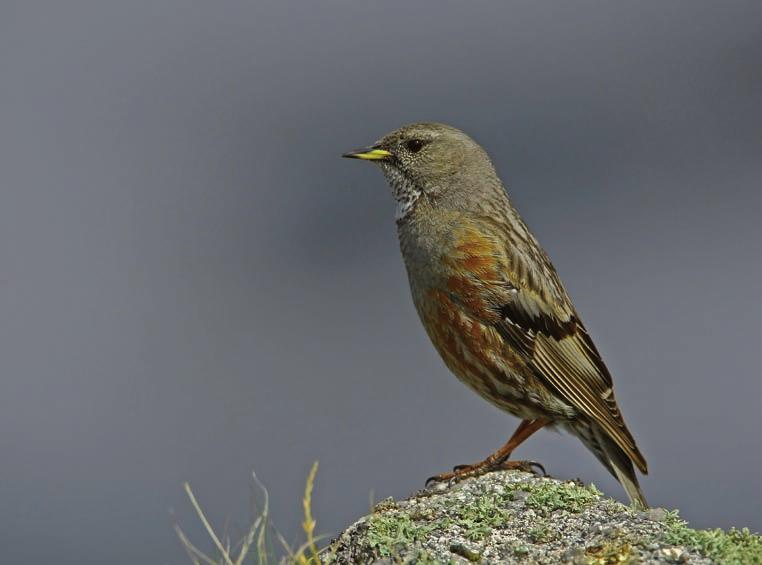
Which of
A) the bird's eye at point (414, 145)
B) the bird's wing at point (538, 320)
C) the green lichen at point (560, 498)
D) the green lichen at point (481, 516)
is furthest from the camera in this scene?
the bird's eye at point (414, 145)

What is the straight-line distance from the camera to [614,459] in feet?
21.0

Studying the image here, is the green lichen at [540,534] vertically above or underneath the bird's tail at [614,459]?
underneath

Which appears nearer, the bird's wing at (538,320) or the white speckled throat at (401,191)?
the bird's wing at (538,320)

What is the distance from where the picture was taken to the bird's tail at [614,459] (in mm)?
6344

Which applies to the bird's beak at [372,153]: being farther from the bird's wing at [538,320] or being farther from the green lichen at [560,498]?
the green lichen at [560,498]

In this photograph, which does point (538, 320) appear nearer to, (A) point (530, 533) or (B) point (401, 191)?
(B) point (401, 191)

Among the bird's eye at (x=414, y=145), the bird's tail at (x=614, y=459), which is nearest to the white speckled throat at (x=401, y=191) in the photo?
the bird's eye at (x=414, y=145)

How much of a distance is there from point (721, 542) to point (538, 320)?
8.39 ft

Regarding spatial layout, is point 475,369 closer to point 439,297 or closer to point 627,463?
point 439,297

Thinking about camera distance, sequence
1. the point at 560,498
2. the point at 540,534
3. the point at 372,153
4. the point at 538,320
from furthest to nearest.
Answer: the point at 372,153 → the point at 538,320 → the point at 560,498 → the point at 540,534

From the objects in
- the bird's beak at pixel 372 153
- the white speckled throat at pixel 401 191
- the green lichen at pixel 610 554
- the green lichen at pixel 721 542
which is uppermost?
the bird's beak at pixel 372 153

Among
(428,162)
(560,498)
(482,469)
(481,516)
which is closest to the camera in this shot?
(481,516)

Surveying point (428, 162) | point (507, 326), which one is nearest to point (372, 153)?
point (428, 162)

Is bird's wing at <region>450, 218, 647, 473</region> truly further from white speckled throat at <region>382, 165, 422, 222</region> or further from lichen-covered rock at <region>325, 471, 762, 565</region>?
lichen-covered rock at <region>325, 471, 762, 565</region>
